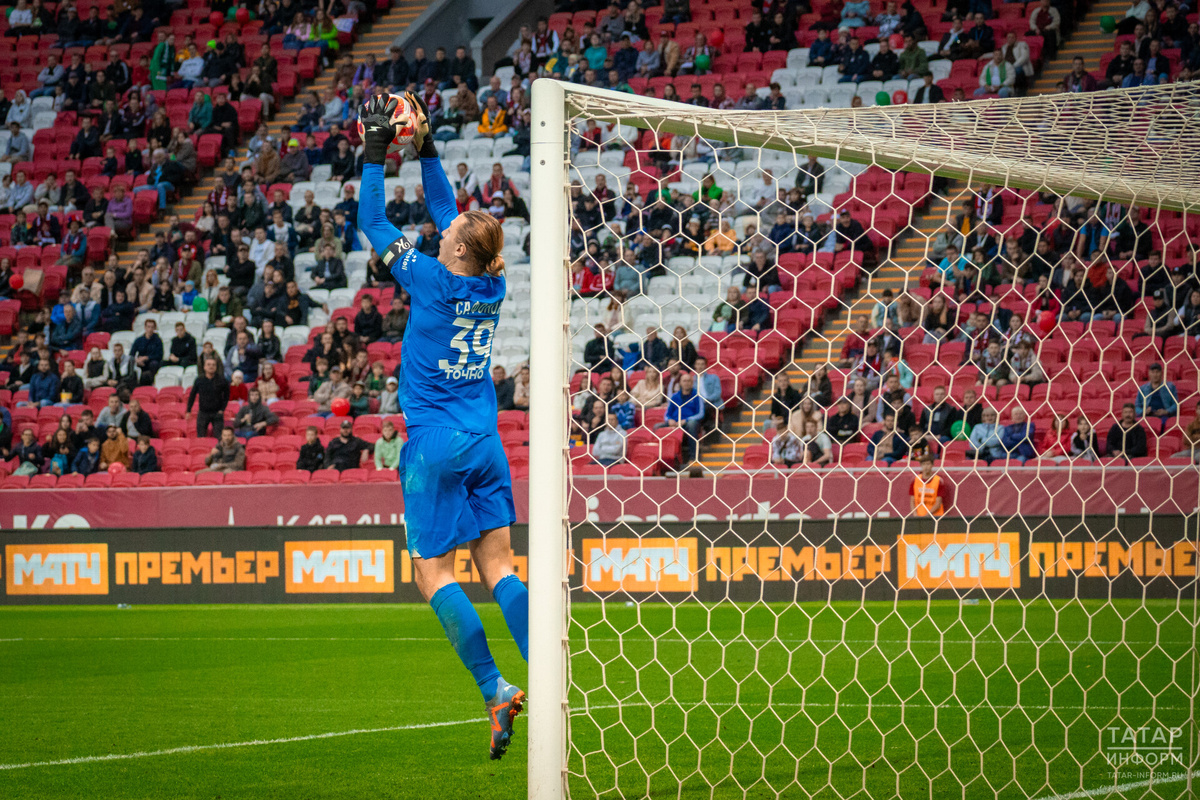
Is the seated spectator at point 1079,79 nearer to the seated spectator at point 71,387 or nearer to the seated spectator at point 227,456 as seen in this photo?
the seated spectator at point 227,456

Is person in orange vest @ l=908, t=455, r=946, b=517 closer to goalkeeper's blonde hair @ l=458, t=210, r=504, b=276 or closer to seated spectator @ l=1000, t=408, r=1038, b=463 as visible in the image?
seated spectator @ l=1000, t=408, r=1038, b=463

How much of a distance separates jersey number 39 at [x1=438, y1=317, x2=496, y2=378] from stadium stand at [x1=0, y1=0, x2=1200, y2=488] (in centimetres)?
601

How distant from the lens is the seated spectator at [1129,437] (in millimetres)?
11234

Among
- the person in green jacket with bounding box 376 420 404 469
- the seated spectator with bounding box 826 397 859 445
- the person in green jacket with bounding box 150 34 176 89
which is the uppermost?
the person in green jacket with bounding box 150 34 176 89

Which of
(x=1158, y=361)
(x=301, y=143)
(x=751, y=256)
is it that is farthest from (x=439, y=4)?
(x=1158, y=361)

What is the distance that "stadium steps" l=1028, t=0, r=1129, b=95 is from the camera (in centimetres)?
1683

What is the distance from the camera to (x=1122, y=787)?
4453 mm

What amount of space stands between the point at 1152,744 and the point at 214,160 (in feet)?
62.5

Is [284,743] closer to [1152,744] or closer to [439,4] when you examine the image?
[1152,744]

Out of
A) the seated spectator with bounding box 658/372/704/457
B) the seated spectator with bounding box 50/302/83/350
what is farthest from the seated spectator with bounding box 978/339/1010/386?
the seated spectator with bounding box 50/302/83/350

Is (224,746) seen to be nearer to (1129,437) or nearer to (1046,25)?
(1129,437)

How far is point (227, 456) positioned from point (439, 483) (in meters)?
11.3

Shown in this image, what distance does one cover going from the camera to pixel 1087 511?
11438mm

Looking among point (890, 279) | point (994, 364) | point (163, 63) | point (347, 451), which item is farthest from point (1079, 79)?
point (163, 63)
